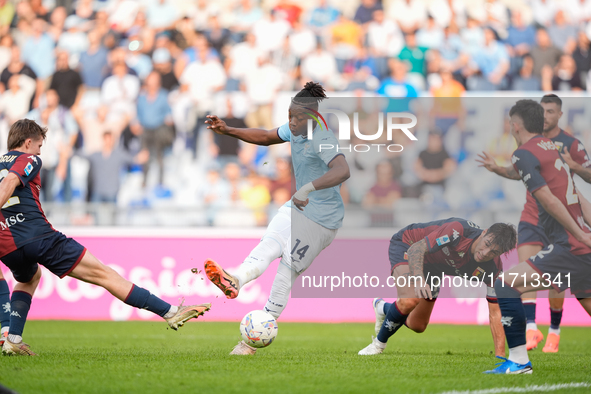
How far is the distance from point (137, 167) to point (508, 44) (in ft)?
26.5

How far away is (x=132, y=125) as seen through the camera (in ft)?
43.0

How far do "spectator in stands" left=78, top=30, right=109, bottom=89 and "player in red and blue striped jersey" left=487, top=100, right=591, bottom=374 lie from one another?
409 inches

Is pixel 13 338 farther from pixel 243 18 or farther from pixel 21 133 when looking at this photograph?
pixel 243 18

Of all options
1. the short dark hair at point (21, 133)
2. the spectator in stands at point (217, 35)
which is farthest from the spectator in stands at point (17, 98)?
the short dark hair at point (21, 133)

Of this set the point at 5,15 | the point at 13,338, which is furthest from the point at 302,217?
the point at 5,15

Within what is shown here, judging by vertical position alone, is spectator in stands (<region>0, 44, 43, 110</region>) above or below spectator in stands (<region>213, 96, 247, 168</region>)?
above

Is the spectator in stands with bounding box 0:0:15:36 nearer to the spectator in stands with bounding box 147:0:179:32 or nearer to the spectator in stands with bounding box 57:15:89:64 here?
the spectator in stands with bounding box 57:15:89:64

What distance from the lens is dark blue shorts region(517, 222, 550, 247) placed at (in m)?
7.01

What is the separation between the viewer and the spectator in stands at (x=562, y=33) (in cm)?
1427

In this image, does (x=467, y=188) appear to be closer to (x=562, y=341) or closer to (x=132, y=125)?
(x=562, y=341)

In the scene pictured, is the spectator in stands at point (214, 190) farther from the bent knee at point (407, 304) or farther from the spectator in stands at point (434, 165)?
the bent knee at point (407, 304)

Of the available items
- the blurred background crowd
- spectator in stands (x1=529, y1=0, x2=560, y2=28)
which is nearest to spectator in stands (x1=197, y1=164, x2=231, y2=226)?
the blurred background crowd

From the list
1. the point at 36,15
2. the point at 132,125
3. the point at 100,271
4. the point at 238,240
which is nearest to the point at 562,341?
the point at 238,240

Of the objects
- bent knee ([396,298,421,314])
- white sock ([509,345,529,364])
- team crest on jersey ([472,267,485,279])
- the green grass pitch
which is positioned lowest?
the green grass pitch
